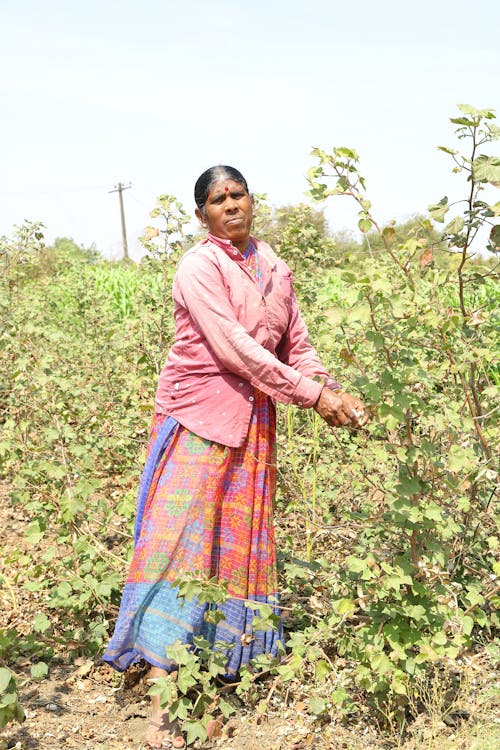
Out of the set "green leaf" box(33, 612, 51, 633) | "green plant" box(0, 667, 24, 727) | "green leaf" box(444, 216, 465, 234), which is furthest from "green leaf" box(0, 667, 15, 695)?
"green leaf" box(444, 216, 465, 234)

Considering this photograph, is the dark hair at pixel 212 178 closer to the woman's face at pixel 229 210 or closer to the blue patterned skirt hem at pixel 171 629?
the woman's face at pixel 229 210

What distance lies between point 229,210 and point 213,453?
85 centimetres

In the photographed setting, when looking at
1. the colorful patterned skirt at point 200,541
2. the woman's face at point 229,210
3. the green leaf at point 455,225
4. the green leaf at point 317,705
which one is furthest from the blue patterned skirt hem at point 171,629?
the green leaf at point 455,225

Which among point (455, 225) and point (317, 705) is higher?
point (455, 225)

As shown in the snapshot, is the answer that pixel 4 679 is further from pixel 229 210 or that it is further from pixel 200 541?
pixel 229 210

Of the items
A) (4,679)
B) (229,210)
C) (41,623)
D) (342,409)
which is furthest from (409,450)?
(41,623)

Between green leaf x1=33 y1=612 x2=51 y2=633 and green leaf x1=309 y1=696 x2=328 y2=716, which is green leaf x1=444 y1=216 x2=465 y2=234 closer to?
green leaf x1=309 y1=696 x2=328 y2=716

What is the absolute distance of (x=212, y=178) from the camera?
119 inches

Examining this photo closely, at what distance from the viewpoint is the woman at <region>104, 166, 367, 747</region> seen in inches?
117

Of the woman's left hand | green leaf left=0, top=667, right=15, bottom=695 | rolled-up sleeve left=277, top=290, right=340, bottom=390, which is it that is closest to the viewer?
green leaf left=0, top=667, right=15, bottom=695

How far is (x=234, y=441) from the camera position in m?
3.03

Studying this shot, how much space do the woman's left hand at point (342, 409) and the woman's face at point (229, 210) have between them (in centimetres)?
67

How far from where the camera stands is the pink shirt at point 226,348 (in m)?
2.85

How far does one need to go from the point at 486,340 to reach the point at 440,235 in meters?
0.93
